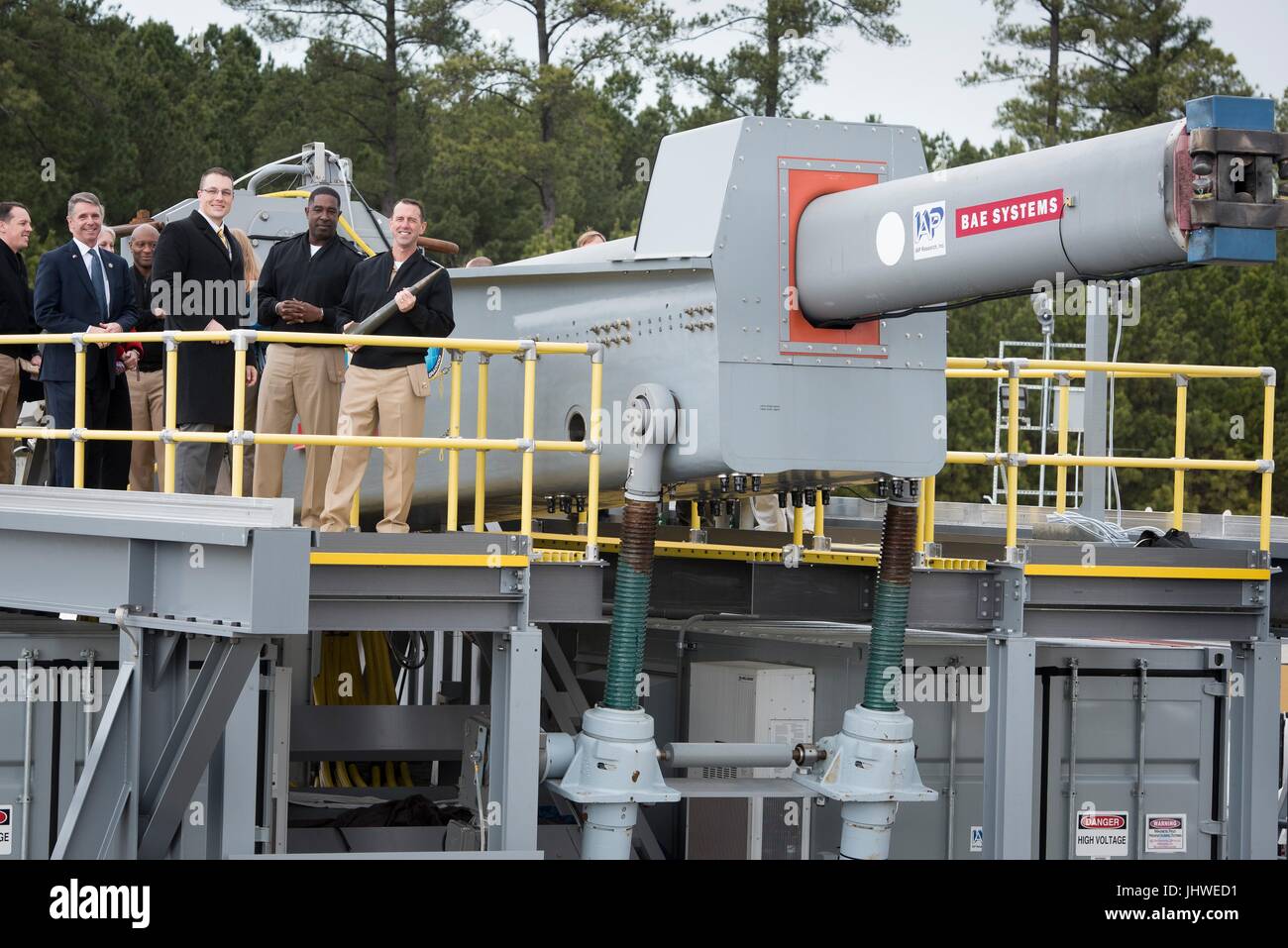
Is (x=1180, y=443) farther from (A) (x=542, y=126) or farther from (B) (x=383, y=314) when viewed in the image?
(A) (x=542, y=126)

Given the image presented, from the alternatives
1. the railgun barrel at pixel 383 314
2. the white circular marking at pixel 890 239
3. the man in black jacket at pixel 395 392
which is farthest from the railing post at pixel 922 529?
the railgun barrel at pixel 383 314

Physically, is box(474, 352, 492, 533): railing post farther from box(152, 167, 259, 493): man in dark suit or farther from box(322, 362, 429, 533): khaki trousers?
box(152, 167, 259, 493): man in dark suit

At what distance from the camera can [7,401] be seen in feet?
37.1

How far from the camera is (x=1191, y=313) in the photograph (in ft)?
120

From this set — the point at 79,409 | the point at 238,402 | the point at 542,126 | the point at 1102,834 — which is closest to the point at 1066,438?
the point at 1102,834

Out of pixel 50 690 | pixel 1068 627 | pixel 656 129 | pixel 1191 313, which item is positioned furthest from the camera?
pixel 656 129

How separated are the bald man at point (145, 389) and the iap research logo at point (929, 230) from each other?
544cm

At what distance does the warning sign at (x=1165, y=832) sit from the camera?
448 inches

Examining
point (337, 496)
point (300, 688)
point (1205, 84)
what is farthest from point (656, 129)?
point (337, 496)

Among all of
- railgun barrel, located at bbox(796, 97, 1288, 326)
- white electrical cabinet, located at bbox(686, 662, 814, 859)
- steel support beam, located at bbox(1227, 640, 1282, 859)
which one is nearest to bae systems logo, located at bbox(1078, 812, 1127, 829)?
steel support beam, located at bbox(1227, 640, 1282, 859)

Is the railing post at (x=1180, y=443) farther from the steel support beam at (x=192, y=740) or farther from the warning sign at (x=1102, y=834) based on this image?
the steel support beam at (x=192, y=740)
